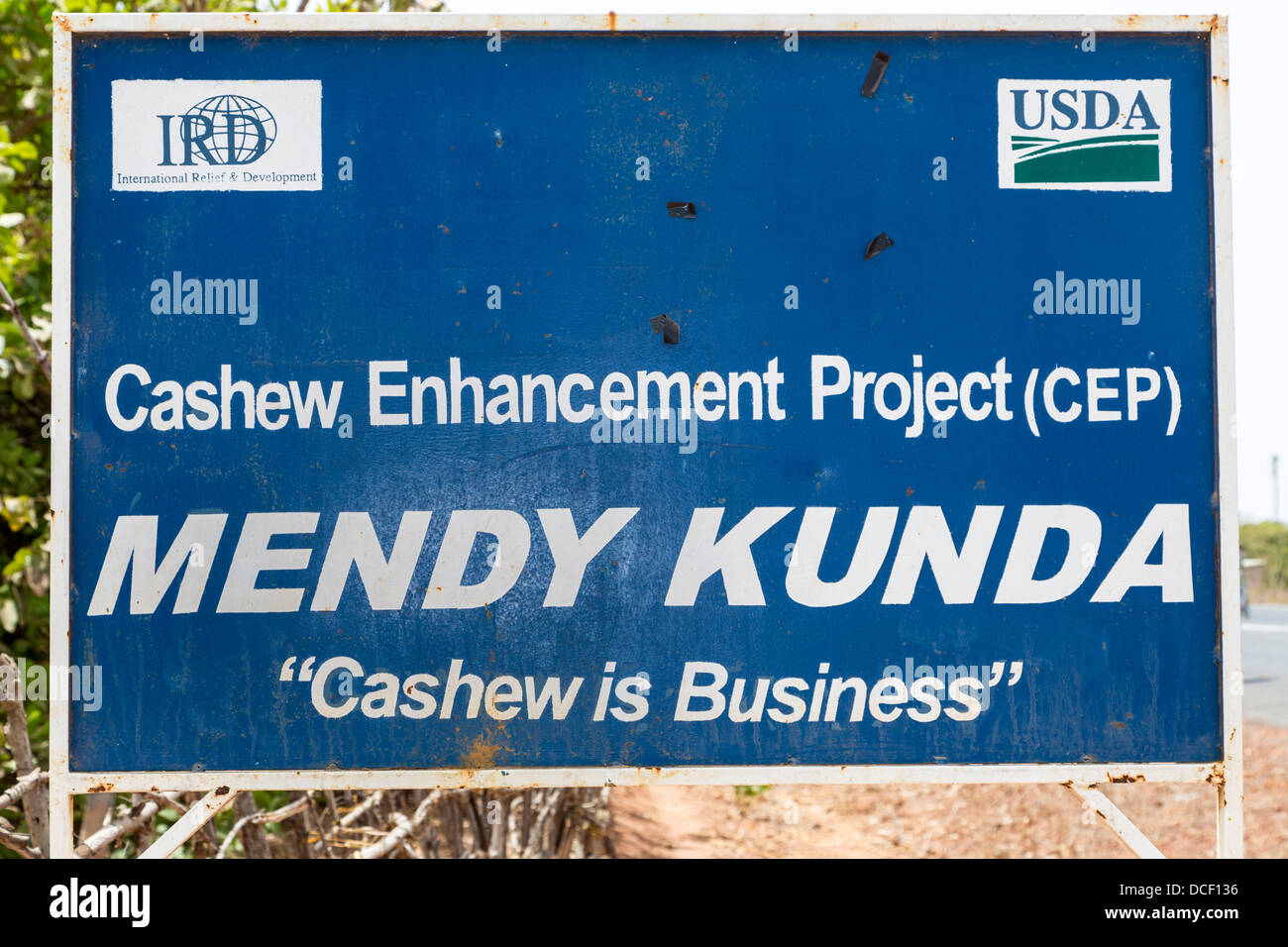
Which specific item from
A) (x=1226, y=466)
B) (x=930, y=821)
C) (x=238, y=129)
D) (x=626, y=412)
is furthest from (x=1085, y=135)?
(x=930, y=821)

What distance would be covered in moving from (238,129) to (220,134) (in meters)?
0.05

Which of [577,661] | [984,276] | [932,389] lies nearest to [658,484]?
[577,661]

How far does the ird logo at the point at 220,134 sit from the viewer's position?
278 centimetres

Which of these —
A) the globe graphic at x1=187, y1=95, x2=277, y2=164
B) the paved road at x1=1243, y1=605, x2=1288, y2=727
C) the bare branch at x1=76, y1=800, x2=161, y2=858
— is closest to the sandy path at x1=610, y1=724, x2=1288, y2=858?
the paved road at x1=1243, y1=605, x2=1288, y2=727

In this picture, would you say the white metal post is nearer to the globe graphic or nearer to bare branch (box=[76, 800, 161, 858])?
the globe graphic

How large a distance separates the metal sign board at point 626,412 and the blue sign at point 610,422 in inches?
0.4

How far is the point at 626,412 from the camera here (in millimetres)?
2760

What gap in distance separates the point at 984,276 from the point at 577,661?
4.94ft

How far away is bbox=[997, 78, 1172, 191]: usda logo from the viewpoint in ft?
9.19

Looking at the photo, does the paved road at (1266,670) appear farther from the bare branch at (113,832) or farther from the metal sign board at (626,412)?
the bare branch at (113,832)

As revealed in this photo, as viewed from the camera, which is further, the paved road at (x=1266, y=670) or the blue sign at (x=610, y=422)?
the paved road at (x=1266, y=670)

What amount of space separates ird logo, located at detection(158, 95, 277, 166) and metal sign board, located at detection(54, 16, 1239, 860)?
1cm

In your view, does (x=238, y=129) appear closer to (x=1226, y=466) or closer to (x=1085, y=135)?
(x=1085, y=135)

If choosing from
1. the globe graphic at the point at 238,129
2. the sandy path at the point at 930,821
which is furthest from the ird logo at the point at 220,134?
the sandy path at the point at 930,821
